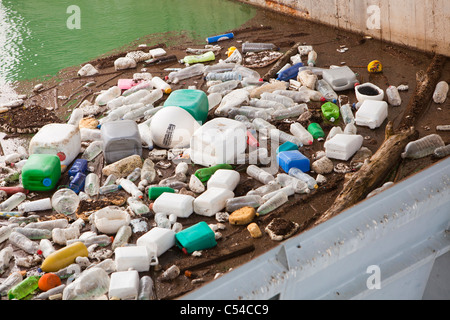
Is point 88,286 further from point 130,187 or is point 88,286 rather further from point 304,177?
point 304,177

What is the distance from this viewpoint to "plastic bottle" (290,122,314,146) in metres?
4.76

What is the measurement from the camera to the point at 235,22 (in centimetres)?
777

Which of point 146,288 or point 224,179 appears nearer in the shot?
point 146,288

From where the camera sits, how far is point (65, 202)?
416 cm

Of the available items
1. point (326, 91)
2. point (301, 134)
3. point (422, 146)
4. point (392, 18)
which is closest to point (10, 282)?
point (301, 134)

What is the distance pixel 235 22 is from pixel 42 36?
2820mm

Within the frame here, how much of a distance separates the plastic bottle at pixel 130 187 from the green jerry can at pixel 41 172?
55 cm

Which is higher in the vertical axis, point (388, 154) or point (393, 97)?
point (393, 97)

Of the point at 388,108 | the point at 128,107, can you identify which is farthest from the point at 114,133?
the point at 388,108

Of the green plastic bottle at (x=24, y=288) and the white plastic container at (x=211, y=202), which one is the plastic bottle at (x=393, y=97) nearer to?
the white plastic container at (x=211, y=202)

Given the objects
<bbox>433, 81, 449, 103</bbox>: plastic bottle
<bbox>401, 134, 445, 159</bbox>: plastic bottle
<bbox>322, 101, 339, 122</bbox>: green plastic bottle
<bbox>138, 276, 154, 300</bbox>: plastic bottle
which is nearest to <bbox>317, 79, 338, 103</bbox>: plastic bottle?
<bbox>322, 101, 339, 122</bbox>: green plastic bottle

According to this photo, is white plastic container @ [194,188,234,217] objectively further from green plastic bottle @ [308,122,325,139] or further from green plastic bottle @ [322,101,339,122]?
green plastic bottle @ [322,101,339,122]

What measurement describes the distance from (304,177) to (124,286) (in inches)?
67.7

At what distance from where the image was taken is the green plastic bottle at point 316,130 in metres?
4.83
